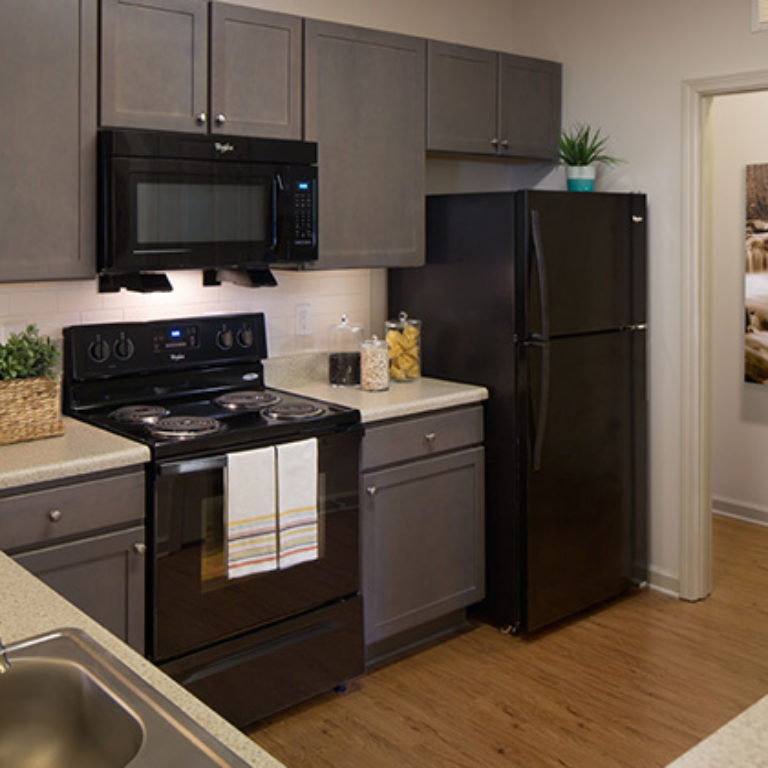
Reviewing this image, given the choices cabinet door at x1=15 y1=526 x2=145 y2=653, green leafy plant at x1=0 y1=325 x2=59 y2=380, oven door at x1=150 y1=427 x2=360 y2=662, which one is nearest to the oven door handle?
oven door at x1=150 y1=427 x2=360 y2=662

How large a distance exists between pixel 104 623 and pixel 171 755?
155 cm

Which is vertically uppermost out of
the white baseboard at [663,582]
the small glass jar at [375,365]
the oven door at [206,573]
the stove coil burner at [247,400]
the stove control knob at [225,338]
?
the stove control knob at [225,338]

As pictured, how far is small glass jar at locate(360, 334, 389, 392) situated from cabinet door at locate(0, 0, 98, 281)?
3.54ft

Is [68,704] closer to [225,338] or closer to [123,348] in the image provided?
[123,348]

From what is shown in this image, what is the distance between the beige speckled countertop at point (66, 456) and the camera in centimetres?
243

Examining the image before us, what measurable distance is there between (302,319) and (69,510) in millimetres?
1402

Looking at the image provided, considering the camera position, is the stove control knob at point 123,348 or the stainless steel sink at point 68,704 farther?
the stove control knob at point 123,348

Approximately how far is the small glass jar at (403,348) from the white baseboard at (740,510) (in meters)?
2.23

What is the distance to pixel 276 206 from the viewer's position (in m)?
3.14

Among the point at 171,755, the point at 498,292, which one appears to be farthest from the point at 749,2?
the point at 171,755

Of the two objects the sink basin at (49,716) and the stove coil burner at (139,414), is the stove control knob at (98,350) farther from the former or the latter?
the sink basin at (49,716)

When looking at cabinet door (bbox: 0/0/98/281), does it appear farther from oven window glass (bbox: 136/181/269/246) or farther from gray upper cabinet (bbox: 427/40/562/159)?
gray upper cabinet (bbox: 427/40/562/159)

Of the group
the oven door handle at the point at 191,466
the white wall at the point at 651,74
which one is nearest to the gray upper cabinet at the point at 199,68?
the white wall at the point at 651,74

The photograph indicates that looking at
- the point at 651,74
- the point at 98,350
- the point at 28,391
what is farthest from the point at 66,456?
the point at 651,74
